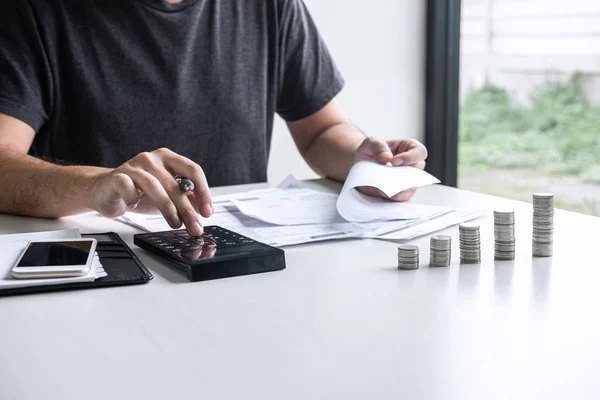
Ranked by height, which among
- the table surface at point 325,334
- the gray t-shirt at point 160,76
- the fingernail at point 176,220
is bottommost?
the table surface at point 325,334

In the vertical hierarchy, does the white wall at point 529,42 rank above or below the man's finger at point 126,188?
above

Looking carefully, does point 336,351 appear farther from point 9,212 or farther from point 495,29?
point 495,29

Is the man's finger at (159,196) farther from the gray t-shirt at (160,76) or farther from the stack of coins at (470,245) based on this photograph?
the gray t-shirt at (160,76)

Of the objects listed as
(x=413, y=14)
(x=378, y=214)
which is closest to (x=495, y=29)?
(x=413, y=14)

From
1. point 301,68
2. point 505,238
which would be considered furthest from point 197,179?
point 301,68

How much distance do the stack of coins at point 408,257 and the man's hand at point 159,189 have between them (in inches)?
10.5

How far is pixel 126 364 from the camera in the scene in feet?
2.02

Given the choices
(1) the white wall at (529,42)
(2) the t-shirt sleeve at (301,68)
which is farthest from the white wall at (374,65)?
(2) the t-shirt sleeve at (301,68)

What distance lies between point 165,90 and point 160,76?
1.3 inches

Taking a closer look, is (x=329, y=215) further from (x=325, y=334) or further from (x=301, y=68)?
(x=301, y=68)

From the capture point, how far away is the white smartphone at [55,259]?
0.83 meters

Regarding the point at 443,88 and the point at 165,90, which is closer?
the point at 165,90

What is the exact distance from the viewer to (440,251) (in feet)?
2.94

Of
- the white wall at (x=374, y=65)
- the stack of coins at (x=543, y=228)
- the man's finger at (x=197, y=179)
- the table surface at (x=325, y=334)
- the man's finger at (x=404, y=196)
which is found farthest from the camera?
the white wall at (x=374, y=65)
